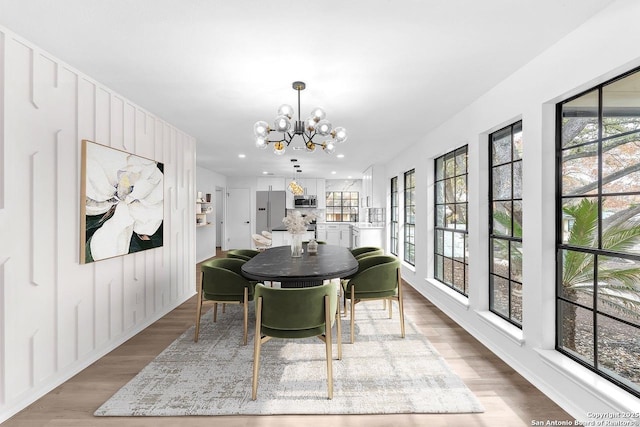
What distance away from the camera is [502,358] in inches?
104

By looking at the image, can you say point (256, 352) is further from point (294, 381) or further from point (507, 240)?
point (507, 240)

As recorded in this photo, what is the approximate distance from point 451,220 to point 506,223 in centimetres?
117

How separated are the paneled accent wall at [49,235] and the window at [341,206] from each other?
23.3 feet

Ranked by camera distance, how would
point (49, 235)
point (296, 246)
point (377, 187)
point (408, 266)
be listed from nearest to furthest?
point (49, 235), point (296, 246), point (408, 266), point (377, 187)

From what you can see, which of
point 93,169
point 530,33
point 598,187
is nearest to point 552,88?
point 530,33

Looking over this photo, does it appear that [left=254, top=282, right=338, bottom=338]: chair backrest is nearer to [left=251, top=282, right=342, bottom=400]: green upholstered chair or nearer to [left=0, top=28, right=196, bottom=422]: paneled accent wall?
[left=251, top=282, right=342, bottom=400]: green upholstered chair

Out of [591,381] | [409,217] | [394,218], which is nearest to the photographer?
[591,381]

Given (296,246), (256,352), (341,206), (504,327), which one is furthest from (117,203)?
(341,206)

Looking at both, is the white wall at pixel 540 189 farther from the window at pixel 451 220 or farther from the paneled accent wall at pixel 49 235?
the paneled accent wall at pixel 49 235

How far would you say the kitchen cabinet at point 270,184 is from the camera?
9.51m

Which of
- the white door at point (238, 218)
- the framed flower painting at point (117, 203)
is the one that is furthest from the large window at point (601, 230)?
the white door at point (238, 218)

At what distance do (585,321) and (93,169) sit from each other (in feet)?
12.4

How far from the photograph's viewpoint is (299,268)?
2.70m

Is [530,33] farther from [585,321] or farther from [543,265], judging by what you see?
[585,321]
